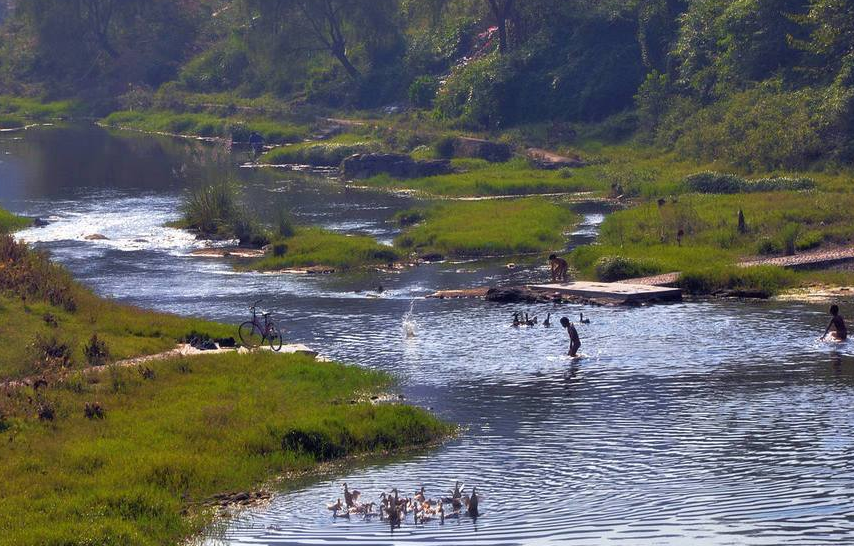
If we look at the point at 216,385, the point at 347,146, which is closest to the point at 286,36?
the point at 347,146

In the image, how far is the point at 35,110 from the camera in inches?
4648

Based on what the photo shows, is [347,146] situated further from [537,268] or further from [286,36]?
[537,268]

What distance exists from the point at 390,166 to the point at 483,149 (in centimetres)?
506

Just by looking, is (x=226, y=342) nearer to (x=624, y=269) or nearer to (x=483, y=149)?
(x=624, y=269)

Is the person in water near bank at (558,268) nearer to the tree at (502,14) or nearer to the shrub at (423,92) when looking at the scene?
the tree at (502,14)

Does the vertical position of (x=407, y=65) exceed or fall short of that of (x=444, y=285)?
it exceeds it

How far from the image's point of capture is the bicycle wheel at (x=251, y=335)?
105 feet

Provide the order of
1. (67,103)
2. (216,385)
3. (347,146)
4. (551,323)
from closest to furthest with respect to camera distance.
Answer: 1. (216,385)
2. (551,323)
3. (347,146)
4. (67,103)

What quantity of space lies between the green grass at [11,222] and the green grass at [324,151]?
2343cm

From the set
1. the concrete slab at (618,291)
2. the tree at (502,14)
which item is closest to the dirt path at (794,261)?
the concrete slab at (618,291)

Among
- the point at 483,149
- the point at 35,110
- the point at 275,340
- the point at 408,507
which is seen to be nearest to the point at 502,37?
the point at 483,149

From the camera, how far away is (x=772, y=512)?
20109 millimetres

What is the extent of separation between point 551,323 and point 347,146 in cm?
4700

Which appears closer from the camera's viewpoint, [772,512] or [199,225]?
[772,512]
